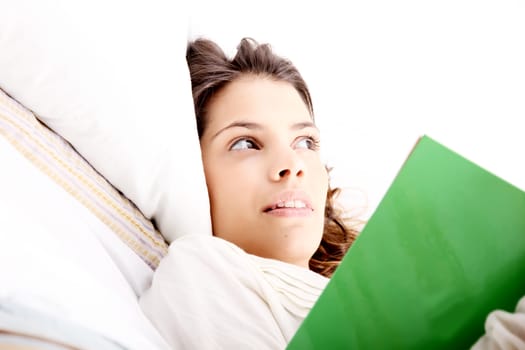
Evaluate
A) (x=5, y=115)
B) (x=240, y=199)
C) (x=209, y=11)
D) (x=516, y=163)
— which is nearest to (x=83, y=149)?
(x=5, y=115)

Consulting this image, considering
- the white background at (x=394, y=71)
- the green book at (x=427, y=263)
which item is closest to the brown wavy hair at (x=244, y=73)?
the white background at (x=394, y=71)

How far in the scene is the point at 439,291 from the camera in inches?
21.6

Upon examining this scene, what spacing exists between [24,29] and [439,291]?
73 cm

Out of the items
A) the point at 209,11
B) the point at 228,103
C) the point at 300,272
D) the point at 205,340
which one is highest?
the point at 209,11

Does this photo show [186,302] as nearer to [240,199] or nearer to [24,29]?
[240,199]

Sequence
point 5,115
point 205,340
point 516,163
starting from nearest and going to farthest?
point 205,340 → point 5,115 → point 516,163

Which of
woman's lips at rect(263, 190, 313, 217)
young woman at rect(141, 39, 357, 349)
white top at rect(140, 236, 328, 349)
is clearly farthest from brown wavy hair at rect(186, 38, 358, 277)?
white top at rect(140, 236, 328, 349)

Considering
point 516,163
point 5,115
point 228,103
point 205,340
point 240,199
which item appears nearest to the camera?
point 205,340

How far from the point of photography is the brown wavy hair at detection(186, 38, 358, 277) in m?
Result: 1.15

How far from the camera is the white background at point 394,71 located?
1398 mm

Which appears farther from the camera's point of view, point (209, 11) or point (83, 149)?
point (209, 11)

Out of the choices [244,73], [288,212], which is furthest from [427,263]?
[244,73]

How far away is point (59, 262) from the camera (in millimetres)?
613

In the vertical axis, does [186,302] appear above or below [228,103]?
below
